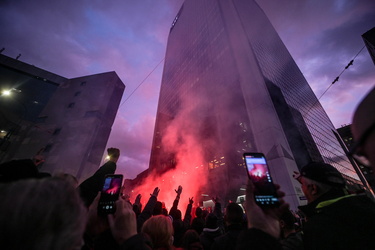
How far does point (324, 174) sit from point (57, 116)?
19.8 meters

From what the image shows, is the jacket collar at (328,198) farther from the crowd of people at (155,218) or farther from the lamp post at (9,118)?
the lamp post at (9,118)

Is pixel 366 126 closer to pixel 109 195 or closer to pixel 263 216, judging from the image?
pixel 263 216

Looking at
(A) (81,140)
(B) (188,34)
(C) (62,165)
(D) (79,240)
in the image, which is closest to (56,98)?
(A) (81,140)

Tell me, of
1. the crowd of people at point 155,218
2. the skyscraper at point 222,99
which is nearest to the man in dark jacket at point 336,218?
the crowd of people at point 155,218

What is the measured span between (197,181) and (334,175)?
1142 inches

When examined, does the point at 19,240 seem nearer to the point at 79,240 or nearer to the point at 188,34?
the point at 79,240

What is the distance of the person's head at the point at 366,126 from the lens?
519 mm

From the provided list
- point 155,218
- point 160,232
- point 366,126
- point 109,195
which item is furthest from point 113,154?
point 366,126

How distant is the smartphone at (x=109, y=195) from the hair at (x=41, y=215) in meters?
0.78

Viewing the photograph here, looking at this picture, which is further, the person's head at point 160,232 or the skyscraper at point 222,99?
the skyscraper at point 222,99

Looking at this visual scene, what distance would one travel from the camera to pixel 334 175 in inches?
60.6

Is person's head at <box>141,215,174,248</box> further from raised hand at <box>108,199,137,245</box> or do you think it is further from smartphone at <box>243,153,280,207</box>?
smartphone at <box>243,153,280,207</box>

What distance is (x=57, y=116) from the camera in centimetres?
1462

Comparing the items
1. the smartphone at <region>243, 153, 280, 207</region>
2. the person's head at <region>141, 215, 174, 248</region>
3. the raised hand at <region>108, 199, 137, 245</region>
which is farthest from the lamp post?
the smartphone at <region>243, 153, 280, 207</region>
